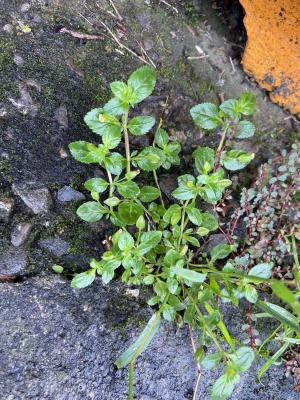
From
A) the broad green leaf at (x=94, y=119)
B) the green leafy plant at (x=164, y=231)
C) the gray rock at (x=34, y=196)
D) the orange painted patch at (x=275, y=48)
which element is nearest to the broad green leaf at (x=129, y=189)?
the green leafy plant at (x=164, y=231)

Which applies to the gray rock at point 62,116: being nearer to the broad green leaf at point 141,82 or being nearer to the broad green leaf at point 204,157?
the broad green leaf at point 141,82

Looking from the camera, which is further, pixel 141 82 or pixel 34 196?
pixel 34 196

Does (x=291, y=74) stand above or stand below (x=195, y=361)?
above

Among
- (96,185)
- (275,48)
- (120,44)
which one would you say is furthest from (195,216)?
(275,48)

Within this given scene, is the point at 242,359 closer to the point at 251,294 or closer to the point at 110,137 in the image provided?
the point at 251,294

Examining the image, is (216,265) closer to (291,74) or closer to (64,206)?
(64,206)

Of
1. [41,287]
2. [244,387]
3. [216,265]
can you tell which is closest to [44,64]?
[41,287]

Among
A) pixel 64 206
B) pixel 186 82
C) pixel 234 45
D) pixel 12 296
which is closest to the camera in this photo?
pixel 12 296
